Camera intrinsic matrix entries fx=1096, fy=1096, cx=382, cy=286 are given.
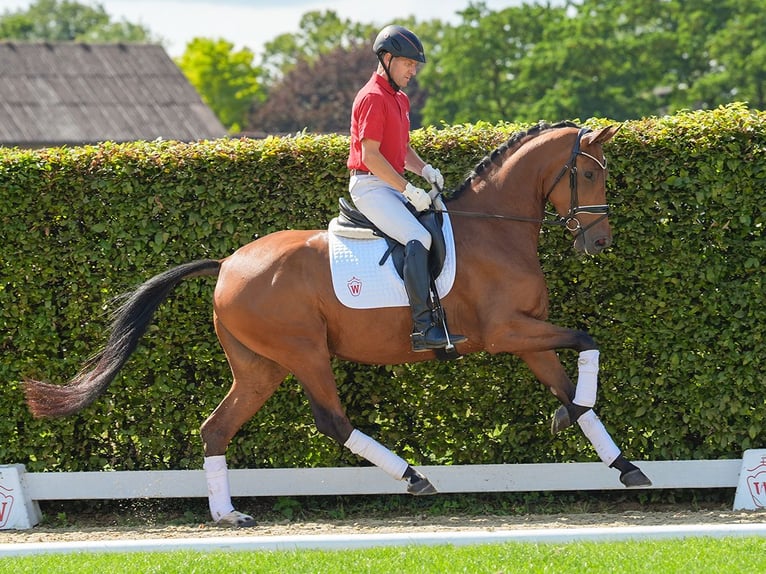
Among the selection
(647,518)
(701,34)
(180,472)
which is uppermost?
(701,34)

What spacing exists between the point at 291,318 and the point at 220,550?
1.60 meters

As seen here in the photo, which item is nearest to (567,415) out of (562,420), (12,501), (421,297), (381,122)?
(562,420)

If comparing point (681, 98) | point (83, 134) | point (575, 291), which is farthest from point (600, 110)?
point (575, 291)

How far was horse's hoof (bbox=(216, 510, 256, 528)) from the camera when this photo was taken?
7.46 meters

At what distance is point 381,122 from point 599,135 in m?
1.40

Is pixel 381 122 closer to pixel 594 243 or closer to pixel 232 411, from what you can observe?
pixel 594 243

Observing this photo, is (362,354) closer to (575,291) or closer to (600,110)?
(575,291)

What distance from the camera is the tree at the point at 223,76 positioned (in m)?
71.6

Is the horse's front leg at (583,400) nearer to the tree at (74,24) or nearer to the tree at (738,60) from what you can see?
the tree at (738,60)

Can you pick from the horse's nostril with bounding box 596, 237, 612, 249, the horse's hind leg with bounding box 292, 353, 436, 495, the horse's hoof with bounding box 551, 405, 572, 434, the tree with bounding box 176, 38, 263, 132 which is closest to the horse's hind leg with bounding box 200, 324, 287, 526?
the horse's hind leg with bounding box 292, 353, 436, 495

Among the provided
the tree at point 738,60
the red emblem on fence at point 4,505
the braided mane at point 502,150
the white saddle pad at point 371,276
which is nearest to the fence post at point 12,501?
the red emblem on fence at point 4,505

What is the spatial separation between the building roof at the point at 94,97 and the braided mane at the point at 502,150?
90.5 feet

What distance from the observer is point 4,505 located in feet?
25.9

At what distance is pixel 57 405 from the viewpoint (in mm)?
7480
